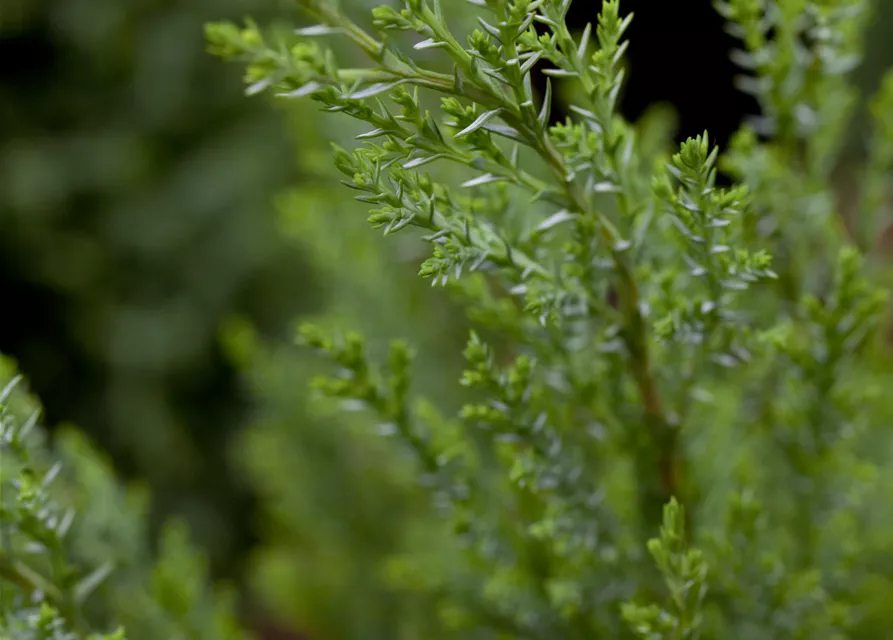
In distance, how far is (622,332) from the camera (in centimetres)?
51

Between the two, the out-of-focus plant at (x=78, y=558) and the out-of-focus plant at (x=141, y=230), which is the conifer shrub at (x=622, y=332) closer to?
the out-of-focus plant at (x=78, y=558)

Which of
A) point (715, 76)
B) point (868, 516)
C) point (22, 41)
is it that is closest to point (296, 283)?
point (22, 41)

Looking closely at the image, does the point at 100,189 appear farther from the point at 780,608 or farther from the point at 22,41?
the point at 780,608

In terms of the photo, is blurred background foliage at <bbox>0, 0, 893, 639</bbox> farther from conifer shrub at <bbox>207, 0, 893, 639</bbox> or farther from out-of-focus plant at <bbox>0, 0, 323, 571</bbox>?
conifer shrub at <bbox>207, 0, 893, 639</bbox>

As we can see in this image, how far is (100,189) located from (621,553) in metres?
1.46

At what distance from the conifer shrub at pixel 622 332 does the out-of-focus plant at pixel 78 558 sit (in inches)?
6.6

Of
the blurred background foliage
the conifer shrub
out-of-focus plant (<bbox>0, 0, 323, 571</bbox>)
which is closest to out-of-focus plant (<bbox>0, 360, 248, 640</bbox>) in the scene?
the conifer shrub

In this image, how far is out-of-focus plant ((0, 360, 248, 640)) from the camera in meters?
0.49

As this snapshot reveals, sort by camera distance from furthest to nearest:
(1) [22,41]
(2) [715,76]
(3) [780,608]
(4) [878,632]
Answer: (1) [22,41]
(2) [715,76]
(4) [878,632]
(3) [780,608]

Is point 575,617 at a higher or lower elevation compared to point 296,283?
higher

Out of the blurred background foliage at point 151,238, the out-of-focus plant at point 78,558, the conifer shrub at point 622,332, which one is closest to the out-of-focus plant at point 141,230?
the blurred background foliage at point 151,238

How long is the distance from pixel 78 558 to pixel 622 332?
515 mm

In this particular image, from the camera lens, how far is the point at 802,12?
2.07ft

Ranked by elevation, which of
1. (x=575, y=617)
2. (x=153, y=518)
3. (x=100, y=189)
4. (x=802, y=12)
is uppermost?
(x=802, y=12)
